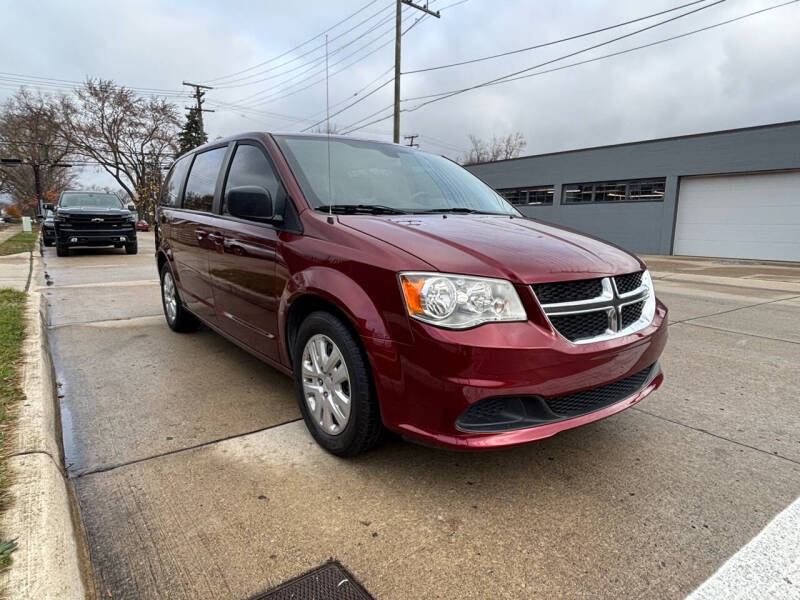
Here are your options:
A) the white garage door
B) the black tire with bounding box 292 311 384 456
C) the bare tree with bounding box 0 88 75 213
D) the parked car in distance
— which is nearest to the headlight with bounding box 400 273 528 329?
the black tire with bounding box 292 311 384 456

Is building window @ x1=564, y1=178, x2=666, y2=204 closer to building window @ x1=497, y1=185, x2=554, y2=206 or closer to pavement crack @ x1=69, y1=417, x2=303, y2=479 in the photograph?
building window @ x1=497, y1=185, x2=554, y2=206

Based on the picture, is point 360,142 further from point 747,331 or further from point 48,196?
point 48,196

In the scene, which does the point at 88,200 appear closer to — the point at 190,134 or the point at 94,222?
the point at 94,222

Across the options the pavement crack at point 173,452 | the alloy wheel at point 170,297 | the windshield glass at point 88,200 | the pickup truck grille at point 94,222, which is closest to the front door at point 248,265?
the pavement crack at point 173,452

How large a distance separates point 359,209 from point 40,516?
195 centimetres

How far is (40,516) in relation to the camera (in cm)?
178

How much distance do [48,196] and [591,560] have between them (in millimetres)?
68955

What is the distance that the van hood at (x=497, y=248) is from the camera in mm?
2086

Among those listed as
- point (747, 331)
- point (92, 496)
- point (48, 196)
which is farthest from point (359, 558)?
point (48, 196)

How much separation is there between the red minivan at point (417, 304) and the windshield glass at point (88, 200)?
510 inches

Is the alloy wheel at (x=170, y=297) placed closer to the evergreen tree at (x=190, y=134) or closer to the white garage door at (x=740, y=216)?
the white garage door at (x=740, y=216)

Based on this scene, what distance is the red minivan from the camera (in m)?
1.99

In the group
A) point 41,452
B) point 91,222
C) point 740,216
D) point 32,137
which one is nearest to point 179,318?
point 41,452

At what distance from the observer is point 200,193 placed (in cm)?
407
